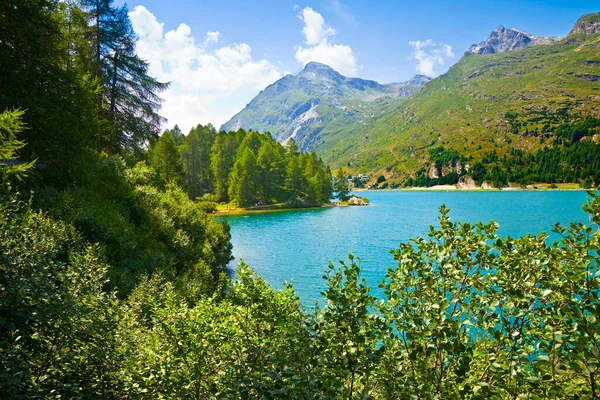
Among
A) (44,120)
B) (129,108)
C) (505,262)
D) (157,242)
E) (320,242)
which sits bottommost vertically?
(320,242)

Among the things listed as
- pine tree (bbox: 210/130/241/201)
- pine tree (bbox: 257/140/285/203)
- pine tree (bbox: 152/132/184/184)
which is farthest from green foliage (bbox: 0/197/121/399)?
pine tree (bbox: 210/130/241/201)

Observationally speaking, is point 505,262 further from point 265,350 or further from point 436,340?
point 265,350

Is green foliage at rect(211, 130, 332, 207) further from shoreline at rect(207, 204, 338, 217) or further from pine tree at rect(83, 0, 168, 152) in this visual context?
pine tree at rect(83, 0, 168, 152)

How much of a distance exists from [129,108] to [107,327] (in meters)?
32.7

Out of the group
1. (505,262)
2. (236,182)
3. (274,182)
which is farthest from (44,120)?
(274,182)

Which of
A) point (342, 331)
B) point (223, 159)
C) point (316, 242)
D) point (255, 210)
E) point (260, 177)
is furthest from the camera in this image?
point (223, 159)

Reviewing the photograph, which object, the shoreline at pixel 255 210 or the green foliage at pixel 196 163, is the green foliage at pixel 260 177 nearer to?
the shoreline at pixel 255 210

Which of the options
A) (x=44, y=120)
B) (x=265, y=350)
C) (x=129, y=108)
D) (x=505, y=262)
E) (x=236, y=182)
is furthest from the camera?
(x=236, y=182)

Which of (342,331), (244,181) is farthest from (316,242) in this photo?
(244,181)

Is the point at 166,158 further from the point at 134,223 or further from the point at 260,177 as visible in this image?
the point at 134,223

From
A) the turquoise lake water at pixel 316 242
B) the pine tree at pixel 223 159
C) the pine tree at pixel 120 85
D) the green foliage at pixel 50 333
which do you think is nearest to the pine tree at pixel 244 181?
the pine tree at pixel 223 159

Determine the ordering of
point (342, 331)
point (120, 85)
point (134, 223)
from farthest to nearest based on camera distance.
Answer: point (120, 85) < point (134, 223) < point (342, 331)

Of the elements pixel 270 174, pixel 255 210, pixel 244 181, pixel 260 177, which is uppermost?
pixel 270 174

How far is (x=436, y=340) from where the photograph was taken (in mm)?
4051
